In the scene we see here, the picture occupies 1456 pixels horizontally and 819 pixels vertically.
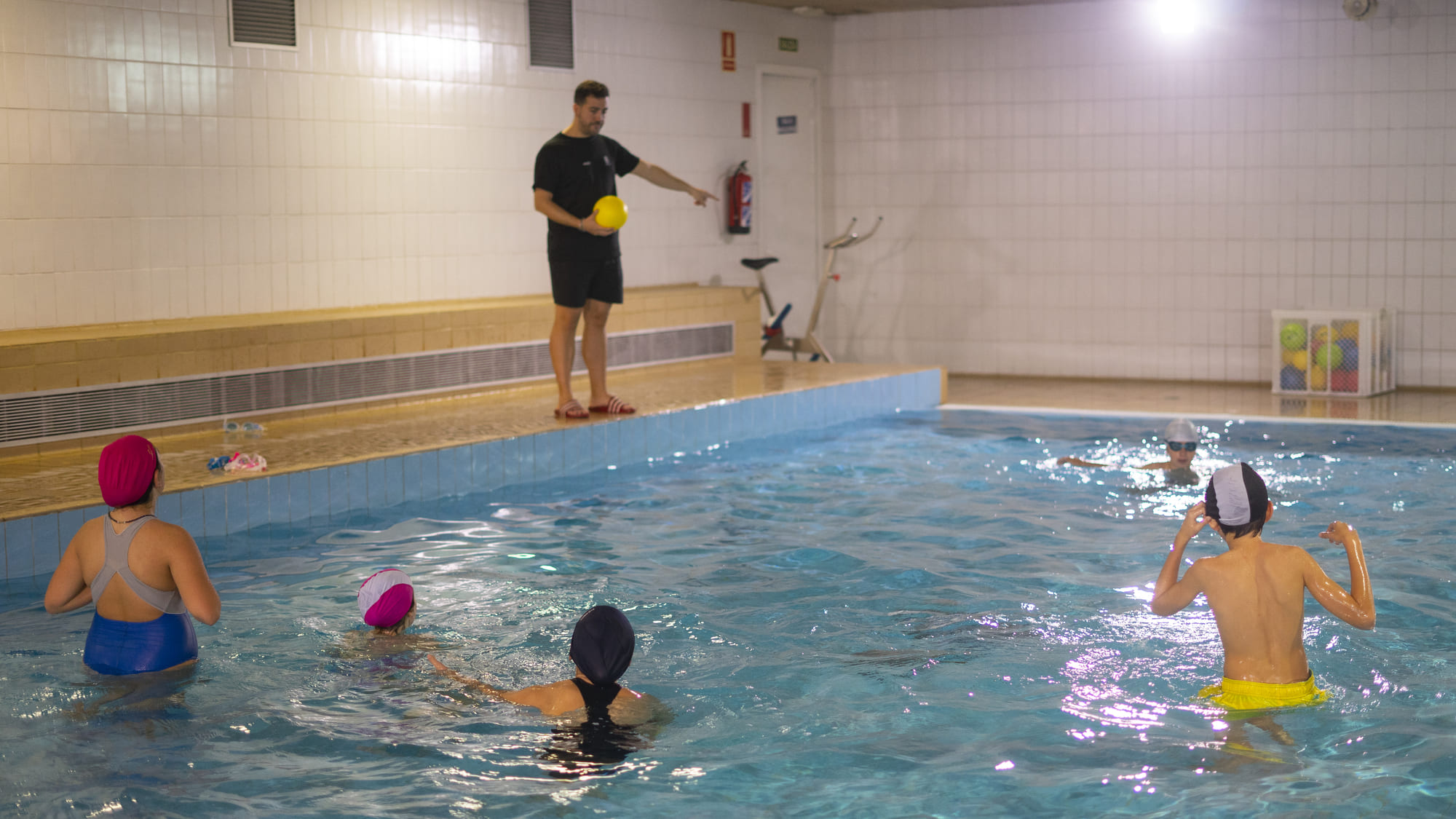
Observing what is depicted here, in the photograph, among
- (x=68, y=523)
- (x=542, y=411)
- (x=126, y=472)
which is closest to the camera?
(x=126, y=472)

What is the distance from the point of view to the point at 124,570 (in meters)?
3.79

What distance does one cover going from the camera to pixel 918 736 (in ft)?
12.1

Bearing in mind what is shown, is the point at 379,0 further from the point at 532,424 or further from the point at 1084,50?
the point at 1084,50

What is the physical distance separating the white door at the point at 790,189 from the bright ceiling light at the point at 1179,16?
299cm

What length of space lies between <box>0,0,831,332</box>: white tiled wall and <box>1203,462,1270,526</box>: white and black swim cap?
20.0 feet

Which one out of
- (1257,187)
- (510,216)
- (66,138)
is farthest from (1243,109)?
(66,138)

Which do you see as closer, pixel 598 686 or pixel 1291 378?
pixel 598 686

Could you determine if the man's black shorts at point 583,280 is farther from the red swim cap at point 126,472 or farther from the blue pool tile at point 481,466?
the red swim cap at point 126,472

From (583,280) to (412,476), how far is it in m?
1.61

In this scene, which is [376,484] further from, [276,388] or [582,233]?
[582,233]

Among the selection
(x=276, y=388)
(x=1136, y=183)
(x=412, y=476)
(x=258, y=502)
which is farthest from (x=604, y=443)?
(x=1136, y=183)

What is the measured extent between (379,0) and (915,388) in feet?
14.6

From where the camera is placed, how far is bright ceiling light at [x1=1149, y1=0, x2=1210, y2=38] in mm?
11109

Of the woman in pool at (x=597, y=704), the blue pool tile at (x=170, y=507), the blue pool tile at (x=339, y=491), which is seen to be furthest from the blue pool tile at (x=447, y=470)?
the woman in pool at (x=597, y=704)
